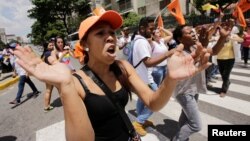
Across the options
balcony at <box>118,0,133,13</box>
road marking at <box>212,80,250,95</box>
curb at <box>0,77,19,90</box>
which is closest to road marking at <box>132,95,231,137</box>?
road marking at <box>212,80,250,95</box>

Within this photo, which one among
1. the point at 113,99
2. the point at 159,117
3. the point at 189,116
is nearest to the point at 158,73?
the point at 159,117

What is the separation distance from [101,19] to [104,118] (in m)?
0.77

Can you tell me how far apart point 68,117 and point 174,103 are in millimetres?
4618

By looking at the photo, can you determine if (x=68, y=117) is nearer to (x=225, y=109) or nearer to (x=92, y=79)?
(x=92, y=79)

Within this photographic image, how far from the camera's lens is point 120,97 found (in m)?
2.03

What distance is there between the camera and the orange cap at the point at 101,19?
1.99 metres

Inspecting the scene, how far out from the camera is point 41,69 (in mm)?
1733

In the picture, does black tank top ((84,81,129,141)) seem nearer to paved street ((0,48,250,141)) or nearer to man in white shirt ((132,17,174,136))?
man in white shirt ((132,17,174,136))

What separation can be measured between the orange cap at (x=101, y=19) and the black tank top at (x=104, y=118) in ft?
1.62

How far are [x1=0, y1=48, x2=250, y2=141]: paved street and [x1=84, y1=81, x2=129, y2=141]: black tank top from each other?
241cm

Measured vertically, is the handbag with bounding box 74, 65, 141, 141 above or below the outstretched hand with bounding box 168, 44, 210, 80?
below

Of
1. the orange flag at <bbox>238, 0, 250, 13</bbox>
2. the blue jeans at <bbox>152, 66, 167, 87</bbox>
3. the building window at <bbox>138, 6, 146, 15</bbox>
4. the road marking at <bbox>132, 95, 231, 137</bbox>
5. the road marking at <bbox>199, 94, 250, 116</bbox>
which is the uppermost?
the building window at <bbox>138, 6, 146, 15</bbox>

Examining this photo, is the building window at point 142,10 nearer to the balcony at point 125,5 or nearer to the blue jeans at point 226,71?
the balcony at point 125,5

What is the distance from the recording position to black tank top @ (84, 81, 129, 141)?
186cm
